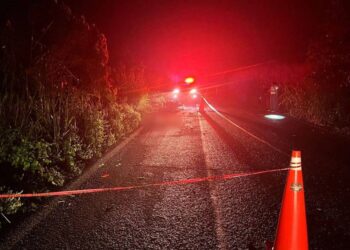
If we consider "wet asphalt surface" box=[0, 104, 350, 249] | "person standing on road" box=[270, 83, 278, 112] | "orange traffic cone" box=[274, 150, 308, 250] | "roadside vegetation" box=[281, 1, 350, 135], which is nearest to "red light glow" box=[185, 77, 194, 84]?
"person standing on road" box=[270, 83, 278, 112]

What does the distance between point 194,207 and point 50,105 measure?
457 centimetres

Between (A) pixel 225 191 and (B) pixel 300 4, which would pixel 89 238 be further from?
(B) pixel 300 4

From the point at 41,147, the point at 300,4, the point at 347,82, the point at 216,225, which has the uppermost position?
the point at 300,4

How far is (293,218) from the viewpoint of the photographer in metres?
3.16

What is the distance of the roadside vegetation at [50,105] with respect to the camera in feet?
18.1

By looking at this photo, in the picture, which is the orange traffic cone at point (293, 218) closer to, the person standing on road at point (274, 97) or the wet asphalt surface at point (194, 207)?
the wet asphalt surface at point (194, 207)

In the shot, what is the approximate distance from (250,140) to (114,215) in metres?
6.81

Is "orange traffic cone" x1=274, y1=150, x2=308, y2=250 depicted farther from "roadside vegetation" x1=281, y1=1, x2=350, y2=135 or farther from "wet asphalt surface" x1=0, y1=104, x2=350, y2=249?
"roadside vegetation" x1=281, y1=1, x2=350, y2=135

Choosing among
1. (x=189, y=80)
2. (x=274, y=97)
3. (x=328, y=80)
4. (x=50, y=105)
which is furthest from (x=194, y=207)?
(x=189, y=80)

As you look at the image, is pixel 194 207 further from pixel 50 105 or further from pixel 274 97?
pixel 274 97

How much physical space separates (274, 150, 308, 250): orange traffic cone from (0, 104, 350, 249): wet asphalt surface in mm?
618

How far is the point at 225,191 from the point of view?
550 cm

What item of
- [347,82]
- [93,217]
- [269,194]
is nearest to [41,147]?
[93,217]

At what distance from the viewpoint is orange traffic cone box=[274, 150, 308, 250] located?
3.05 metres
